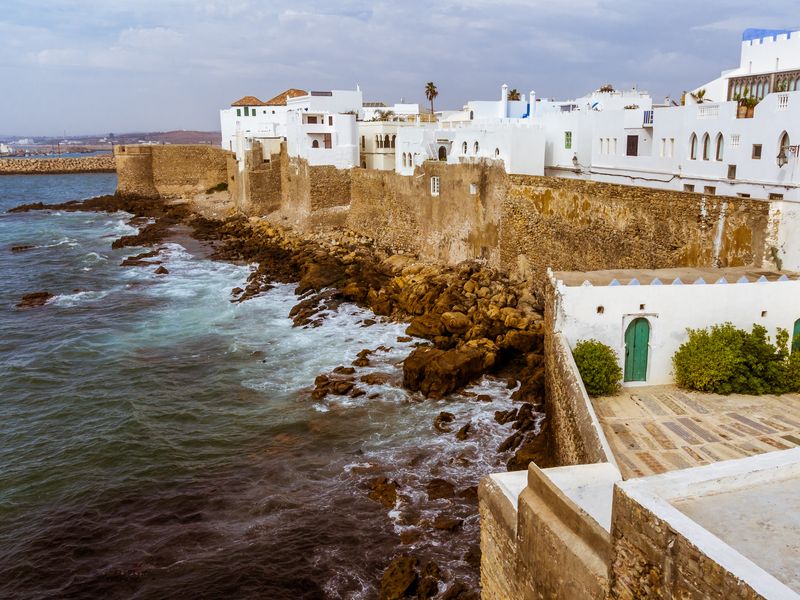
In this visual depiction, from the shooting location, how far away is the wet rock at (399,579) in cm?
991

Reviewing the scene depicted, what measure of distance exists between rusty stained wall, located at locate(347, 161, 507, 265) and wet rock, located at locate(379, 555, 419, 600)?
15329 millimetres

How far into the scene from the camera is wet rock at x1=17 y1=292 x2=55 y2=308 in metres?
28.0

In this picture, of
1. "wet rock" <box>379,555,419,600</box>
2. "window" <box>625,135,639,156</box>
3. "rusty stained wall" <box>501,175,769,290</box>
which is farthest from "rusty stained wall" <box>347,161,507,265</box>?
"wet rock" <box>379,555,419,600</box>

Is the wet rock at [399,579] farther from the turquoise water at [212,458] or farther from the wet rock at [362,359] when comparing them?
the wet rock at [362,359]

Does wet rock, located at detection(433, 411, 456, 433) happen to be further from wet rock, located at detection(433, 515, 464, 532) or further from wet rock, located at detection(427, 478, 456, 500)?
wet rock, located at detection(433, 515, 464, 532)

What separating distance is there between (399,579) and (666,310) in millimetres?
6461

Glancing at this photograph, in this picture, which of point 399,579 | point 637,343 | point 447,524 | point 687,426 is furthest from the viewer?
point 637,343

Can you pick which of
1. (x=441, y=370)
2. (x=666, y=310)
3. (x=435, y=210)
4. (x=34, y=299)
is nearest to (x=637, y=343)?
(x=666, y=310)

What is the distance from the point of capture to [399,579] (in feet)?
33.2

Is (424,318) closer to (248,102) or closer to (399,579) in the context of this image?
(399,579)

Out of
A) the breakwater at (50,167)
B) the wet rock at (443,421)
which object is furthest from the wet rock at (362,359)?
the breakwater at (50,167)

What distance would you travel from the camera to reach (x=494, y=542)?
697 centimetres

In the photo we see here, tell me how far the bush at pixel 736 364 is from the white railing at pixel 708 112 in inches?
384

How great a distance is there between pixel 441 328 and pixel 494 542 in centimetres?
1356
